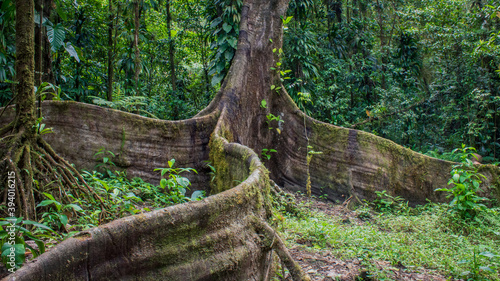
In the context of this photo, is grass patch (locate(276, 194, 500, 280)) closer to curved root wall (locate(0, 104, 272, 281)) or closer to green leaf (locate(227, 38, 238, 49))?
curved root wall (locate(0, 104, 272, 281))

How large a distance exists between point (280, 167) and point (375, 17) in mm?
9382

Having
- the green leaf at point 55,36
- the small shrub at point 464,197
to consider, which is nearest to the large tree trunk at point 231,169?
the green leaf at point 55,36

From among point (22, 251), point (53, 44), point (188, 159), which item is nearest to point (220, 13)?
point (188, 159)

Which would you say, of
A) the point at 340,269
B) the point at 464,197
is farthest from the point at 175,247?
the point at 464,197

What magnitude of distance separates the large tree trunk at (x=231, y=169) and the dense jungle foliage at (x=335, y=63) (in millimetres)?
1216

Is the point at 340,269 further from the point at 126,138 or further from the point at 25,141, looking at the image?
the point at 126,138

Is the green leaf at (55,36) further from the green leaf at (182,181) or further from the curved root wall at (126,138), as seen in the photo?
the green leaf at (182,181)

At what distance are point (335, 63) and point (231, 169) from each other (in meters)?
7.60

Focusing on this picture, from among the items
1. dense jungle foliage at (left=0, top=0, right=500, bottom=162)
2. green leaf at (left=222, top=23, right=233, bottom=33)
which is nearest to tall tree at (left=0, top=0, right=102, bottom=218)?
dense jungle foliage at (left=0, top=0, right=500, bottom=162)

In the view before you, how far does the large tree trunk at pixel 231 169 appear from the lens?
2033 mm

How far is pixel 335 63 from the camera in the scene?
11.0 m

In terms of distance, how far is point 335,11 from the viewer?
1224 cm

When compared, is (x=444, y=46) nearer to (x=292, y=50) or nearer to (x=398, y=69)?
(x=398, y=69)

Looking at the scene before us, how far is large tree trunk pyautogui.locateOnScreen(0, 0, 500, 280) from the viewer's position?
2.03m
